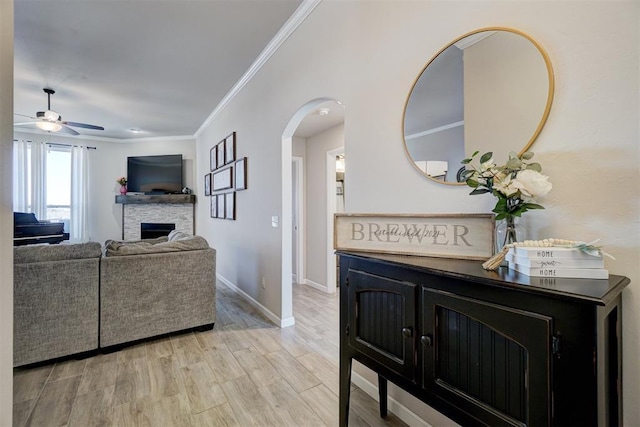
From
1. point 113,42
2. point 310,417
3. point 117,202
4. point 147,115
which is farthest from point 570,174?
point 117,202

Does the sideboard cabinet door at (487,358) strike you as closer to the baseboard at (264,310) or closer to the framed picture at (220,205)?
the baseboard at (264,310)

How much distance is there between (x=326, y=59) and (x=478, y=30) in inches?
47.4

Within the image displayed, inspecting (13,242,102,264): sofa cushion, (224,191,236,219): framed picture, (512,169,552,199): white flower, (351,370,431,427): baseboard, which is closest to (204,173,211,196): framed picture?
(224,191,236,219): framed picture

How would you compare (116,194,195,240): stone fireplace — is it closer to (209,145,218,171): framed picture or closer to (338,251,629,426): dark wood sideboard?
(209,145,218,171): framed picture

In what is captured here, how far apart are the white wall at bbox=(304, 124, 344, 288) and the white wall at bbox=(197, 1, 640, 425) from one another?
1.35 metres

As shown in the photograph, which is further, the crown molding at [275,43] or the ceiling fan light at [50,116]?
the ceiling fan light at [50,116]

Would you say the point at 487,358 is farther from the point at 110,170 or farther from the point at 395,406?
the point at 110,170

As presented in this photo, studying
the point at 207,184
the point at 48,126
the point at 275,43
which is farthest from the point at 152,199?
the point at 275,43

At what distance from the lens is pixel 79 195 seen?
591 centimetres

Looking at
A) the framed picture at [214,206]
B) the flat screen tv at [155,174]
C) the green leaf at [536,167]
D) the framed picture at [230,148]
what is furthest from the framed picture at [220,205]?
the green leaf at [536,167]

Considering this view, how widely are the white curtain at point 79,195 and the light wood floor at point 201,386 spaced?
15.7ft

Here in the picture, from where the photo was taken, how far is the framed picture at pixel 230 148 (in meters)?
4.02

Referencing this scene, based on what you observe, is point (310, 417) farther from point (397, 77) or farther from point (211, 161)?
point (211, 161)

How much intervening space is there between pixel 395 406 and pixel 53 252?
103 inches
